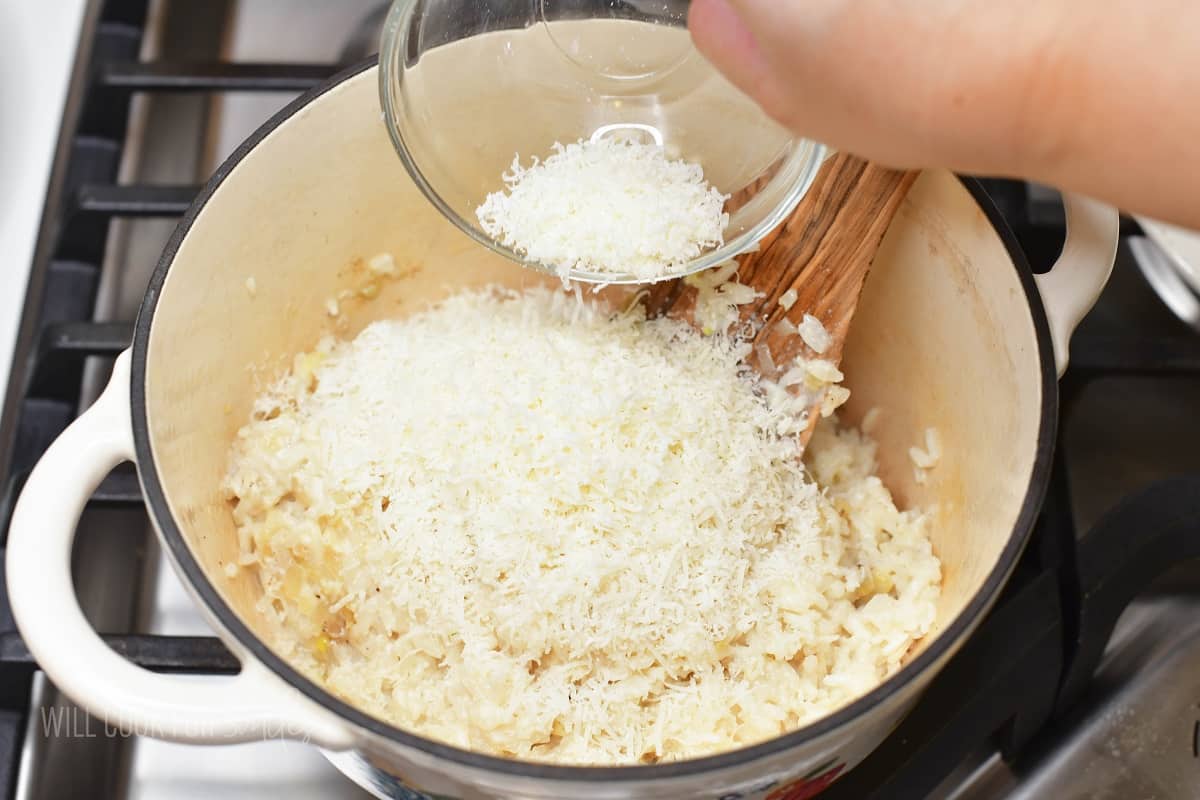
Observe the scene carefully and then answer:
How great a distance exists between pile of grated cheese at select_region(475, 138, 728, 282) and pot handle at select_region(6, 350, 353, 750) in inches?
16.9

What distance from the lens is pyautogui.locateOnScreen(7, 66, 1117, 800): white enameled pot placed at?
710mm

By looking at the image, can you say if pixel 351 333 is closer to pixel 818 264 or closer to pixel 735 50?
pixel 818 264

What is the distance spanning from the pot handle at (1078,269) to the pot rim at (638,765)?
32 mm

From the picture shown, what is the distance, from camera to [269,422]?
108 centimetres

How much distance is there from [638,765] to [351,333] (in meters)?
0.69

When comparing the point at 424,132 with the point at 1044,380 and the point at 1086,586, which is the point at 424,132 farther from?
the point at 1086,586

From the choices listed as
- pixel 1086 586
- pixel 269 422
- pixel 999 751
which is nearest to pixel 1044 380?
pixel 1086 586

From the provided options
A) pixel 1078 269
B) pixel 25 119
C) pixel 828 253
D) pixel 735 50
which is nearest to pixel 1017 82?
pixel 735 50

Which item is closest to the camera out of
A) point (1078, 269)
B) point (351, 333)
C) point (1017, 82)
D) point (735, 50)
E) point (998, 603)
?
point (1017, 82)

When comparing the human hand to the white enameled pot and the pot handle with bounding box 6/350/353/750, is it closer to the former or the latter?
the white enameled pot

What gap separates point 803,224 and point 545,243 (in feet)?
0.83

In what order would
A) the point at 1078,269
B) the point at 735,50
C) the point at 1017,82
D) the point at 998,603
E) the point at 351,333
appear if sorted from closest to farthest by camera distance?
the point at 1017,82 → the point at 735,50 → the point at 1078,269 → the point at 998,603 → the point at 351,333

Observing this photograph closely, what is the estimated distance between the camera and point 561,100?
102cm

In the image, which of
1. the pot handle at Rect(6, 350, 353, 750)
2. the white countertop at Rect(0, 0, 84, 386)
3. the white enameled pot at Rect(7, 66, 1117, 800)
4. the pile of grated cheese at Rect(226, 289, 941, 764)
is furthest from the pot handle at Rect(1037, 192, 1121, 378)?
the white countertop at Rect(0, 0, 84, 386)
